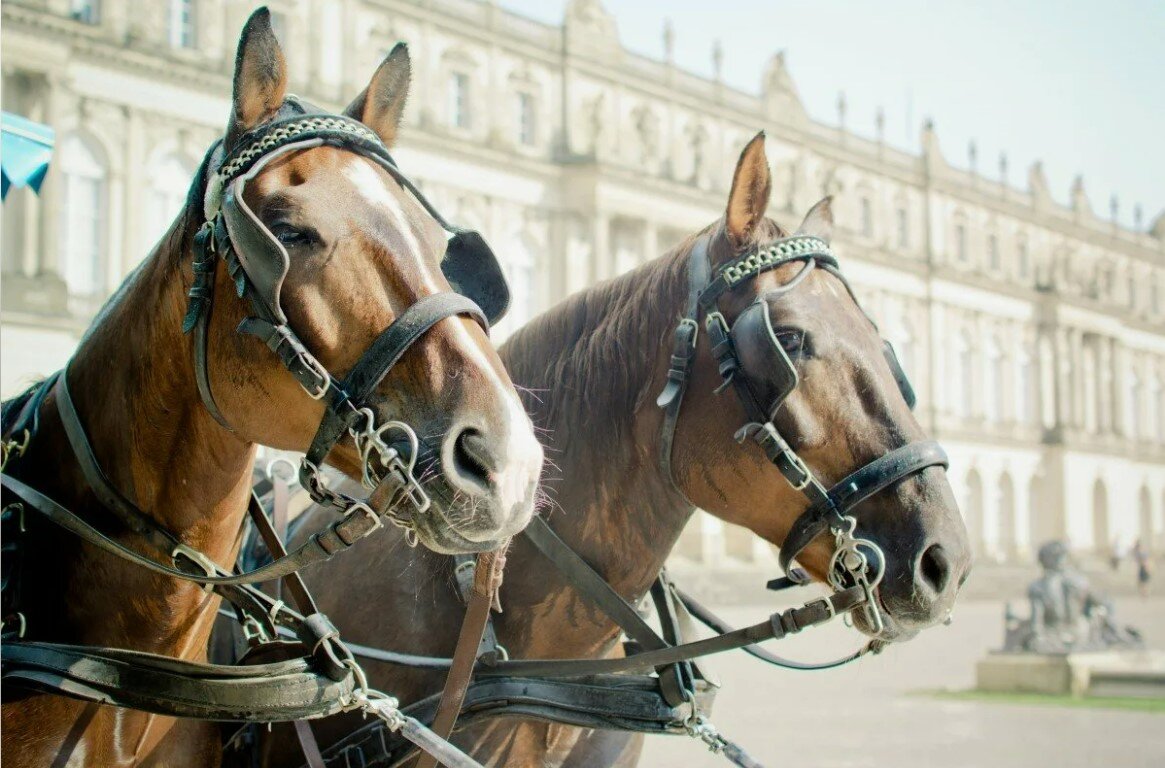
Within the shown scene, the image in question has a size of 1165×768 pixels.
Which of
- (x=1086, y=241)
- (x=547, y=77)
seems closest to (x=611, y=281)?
(x=547, y=77)

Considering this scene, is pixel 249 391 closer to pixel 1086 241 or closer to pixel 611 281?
pixel 611 281

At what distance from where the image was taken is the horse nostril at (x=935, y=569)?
252 centimetres

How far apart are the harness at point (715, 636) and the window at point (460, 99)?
33.6 metres

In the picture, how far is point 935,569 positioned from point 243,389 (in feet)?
4.66

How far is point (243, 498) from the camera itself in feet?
7.42

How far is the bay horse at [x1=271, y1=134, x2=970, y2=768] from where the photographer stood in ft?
8.54

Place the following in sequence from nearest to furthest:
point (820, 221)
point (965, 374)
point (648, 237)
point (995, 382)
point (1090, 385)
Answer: point (820, 221) → point (648, 237) → point (965, 374) → point (995, 382) → point (1090, 385)

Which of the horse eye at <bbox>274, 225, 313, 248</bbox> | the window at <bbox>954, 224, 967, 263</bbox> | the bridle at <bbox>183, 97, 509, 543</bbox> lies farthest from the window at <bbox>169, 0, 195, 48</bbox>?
the window at <bbox>954, 224, 967, 263</bbox>

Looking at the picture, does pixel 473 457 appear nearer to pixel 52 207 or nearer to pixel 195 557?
pixel 195 557

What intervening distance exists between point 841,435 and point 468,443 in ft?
3.62

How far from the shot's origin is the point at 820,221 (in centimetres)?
325

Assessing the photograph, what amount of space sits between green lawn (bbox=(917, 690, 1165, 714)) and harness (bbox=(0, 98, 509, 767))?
11434mm

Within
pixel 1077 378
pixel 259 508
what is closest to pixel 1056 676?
pixel 259 508

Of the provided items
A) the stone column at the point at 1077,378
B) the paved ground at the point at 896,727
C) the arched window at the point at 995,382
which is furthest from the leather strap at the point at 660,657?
the stone column at the point at 1077,378
